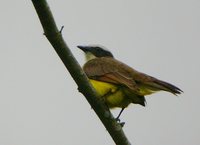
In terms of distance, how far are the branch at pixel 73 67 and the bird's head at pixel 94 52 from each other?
3.69 meters

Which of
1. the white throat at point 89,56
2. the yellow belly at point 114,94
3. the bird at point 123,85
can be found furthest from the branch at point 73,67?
the white throat at point 89,56

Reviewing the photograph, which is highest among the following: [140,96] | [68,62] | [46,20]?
[46,20]

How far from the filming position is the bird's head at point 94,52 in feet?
30.3

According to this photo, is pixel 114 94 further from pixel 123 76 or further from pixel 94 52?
pixel 94 52

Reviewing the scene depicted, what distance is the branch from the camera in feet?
14.2

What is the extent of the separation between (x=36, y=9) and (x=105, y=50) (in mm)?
5355

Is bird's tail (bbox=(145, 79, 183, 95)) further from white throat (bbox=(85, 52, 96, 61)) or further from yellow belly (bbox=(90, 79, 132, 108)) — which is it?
white throat (bbox=(85, 52, 96, 61))

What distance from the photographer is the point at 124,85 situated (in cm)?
687

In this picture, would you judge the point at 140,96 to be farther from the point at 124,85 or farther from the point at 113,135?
the point at 113,135

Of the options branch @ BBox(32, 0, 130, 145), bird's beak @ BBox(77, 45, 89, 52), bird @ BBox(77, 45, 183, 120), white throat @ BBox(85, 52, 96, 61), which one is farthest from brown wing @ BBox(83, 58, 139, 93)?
branch @ BBox(32, 0, 130, 145)

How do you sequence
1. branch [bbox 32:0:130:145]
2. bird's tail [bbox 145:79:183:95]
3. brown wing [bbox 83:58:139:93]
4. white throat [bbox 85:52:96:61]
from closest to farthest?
branch [bbox 32:0:130:145] < bird's tail [bbox 145:79:183:95] < brown wing [bbox 83:58:139:93] < white throat [bbox 85:52:96:61]

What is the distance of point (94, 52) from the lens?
9.38 metres

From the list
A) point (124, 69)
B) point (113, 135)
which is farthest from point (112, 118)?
point (124, 69)

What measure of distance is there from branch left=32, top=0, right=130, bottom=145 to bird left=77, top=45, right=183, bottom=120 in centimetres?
84
